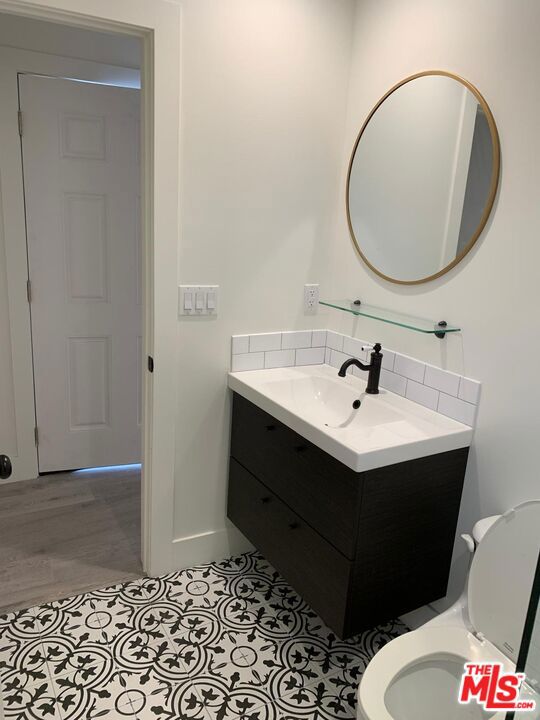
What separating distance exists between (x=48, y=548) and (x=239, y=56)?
216 cm

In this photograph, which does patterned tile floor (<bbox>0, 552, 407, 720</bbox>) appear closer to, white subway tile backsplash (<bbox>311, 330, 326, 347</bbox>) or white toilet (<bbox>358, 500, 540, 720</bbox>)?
white toilet (<bbox>358, 500, 540, 720</bbox>)

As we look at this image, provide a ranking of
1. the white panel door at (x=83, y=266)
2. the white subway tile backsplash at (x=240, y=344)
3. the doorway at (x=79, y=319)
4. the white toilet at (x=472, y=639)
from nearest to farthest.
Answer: the white toilet at (x=472, y=639) < the white subway tile backsplash at (x=240, y=344) < the doorway at (x=79, y=319) < the white panel door at (x=83, y=266)

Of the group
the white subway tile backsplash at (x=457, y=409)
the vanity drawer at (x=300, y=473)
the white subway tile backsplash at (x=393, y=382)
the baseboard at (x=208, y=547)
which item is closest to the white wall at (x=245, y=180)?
the baseboard at (x=208, y=547)

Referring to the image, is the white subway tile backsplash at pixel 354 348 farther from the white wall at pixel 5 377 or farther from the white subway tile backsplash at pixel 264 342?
the white wall at pixel 5 377

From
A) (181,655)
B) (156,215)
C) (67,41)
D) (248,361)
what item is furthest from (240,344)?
(67,41)

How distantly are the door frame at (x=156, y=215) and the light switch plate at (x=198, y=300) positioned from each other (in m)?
0.04

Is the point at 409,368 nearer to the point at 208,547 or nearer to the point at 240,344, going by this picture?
the point at 240,344

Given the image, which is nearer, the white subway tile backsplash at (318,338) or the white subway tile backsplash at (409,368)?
the white subway tile backsplash at (409,368)

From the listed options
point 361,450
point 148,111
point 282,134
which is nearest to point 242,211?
point 282,134

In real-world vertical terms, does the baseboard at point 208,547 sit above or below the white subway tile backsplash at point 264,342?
below

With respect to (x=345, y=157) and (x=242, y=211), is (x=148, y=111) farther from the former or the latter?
(x=345, y=157)

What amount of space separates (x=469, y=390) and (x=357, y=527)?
578 mm

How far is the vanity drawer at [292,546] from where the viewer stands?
1775mm

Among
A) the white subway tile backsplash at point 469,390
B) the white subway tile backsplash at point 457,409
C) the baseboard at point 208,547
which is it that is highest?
the white subway tile backsplash at point 469,390
